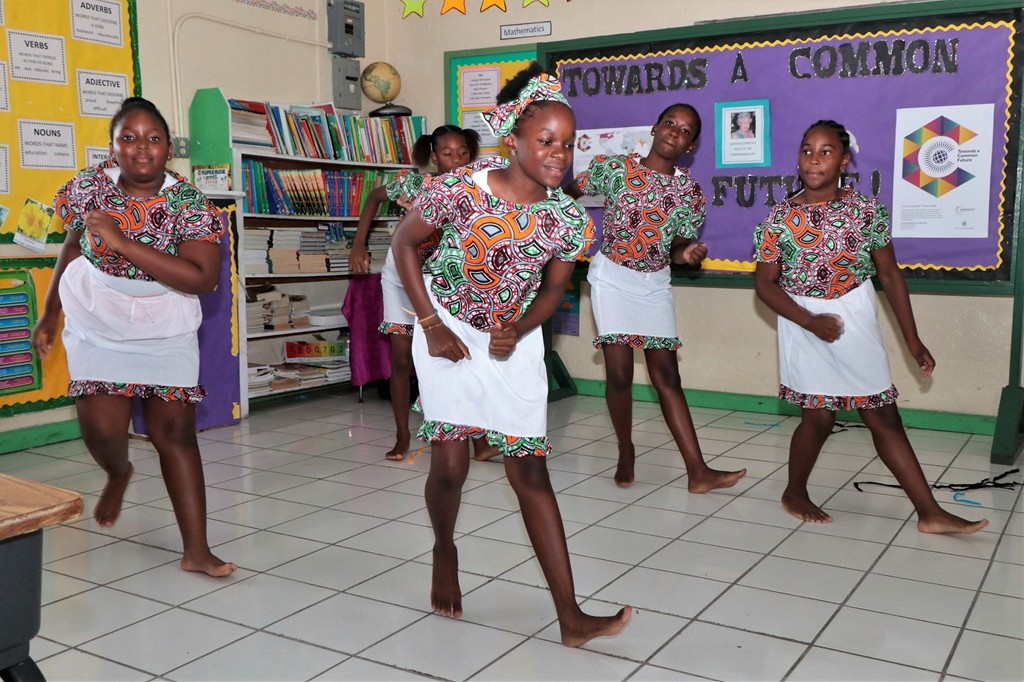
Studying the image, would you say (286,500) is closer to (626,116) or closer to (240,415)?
(240,415)

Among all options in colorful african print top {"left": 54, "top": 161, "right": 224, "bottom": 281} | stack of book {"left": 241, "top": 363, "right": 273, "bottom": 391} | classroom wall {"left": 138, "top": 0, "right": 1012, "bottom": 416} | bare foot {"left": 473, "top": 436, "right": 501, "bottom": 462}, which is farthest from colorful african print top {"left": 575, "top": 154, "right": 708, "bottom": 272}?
stack of book {"left": 241, "top": 363, "right": 273, "bottom": 391}

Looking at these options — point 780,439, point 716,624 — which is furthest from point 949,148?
point 716,624

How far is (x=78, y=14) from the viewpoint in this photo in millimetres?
4664

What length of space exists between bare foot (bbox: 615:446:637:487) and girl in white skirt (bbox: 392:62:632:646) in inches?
57.7

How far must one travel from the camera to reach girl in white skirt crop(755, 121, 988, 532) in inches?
125

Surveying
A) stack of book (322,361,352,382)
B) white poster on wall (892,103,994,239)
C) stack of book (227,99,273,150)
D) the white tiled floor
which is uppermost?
stack of book (227,99,273,150)

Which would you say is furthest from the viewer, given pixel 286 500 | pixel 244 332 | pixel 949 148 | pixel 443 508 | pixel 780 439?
pixel 244 332

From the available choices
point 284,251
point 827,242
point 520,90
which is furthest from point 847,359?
point 284,251

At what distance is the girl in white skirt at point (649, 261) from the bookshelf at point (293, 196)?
2240 millimetres

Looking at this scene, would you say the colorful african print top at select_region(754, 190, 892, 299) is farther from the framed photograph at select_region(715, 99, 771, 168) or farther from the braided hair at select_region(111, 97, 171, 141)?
the braided hair at select_region(111, 97, 171, 141)

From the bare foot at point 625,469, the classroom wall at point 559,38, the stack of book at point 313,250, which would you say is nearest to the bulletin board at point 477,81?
the classroom wall at point 559,38

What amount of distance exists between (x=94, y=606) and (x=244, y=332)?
8.57 ft

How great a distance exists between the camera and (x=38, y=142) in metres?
4.52

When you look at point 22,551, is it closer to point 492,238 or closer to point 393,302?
point 492,238
